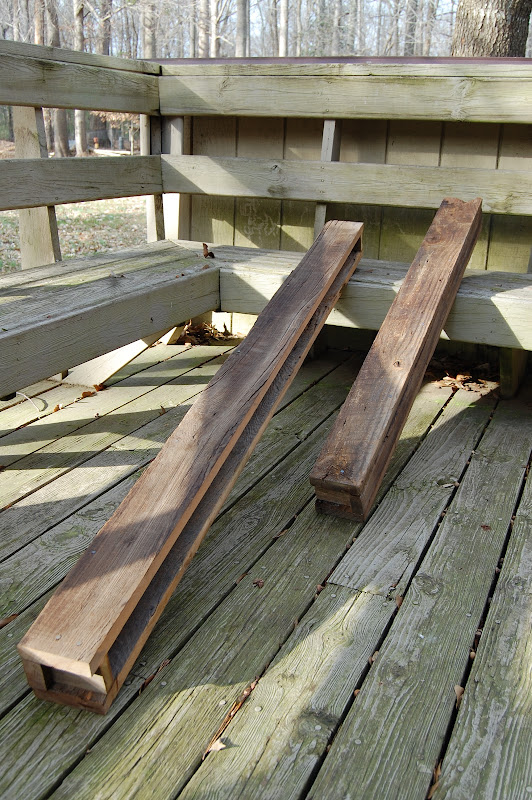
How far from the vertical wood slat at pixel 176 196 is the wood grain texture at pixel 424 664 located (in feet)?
8.07

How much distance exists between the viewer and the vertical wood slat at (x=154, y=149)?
395 cm

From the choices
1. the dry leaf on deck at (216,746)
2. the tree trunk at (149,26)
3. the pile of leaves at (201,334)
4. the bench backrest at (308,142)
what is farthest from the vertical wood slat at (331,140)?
the tree trunk at (149,26)

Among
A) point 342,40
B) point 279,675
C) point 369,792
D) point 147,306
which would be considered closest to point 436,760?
point 369,792

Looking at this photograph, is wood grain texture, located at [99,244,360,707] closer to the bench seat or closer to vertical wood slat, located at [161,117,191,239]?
the bench seat

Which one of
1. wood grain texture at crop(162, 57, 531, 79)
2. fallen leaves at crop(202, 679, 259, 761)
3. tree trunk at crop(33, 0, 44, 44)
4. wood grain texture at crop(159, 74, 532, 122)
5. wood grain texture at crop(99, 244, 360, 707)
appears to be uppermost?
tree trunk at crop(33, 0, 44, 44)

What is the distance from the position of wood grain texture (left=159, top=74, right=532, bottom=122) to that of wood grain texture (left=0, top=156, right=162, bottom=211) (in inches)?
16.0

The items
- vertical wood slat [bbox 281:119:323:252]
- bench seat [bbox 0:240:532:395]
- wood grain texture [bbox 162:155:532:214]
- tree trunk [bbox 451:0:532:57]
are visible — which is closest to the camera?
bench seat [bbox 0:240:532:395]

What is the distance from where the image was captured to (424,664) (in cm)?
168

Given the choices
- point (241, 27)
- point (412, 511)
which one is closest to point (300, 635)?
point (412, 511)

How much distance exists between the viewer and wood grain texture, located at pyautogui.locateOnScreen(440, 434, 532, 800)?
54.0 inches

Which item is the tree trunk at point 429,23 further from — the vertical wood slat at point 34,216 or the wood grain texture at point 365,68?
the vertical wood slat at point 34,216

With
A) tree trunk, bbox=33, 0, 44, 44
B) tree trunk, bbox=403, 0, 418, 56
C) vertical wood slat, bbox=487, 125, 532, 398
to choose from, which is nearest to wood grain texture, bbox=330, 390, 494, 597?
vertical wood slat, bbox=487, 125, 532, 398

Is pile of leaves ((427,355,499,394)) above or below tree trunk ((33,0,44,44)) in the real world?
below

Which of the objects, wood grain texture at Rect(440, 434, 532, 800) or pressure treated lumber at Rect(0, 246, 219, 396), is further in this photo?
pressure treated lumber at Rect(0, 246, 219, 396)
